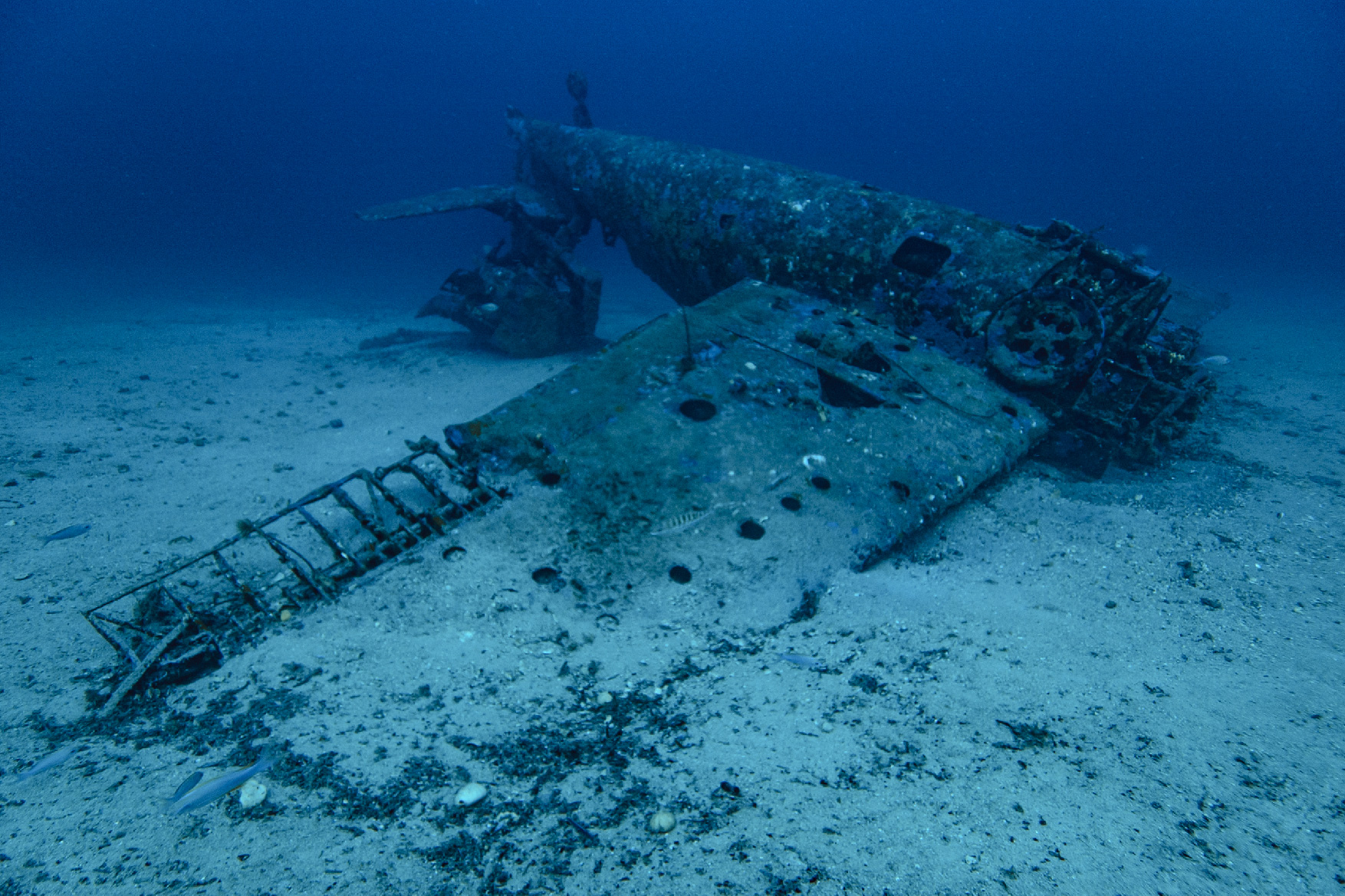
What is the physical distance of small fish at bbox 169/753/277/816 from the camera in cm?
188

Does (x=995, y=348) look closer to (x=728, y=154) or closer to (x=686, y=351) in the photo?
(x=686, y=351)

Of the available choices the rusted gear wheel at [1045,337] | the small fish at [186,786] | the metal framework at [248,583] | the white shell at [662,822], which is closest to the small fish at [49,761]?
the metal framework at [248,583]

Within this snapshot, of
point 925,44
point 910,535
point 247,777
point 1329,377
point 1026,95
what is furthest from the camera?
point 925,44

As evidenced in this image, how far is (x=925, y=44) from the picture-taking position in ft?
393

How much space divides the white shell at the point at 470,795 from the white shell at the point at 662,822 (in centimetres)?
61

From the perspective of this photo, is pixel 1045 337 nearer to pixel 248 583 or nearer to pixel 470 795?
pixel 470 795

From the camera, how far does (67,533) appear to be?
3.82 meters

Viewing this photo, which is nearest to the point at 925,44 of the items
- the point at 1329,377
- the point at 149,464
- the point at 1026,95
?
the point at 1026,95

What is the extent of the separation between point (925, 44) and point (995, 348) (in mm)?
153500

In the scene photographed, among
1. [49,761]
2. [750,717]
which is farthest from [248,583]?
[750,717]

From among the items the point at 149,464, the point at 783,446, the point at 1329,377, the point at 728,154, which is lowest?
the point at 149,464

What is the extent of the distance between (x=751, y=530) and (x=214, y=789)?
8.23ft

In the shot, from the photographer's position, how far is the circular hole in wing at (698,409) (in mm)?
3648

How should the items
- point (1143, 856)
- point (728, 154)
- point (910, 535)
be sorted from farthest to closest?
point (728, 154)
point (910, 535)
point (1143, 856)
